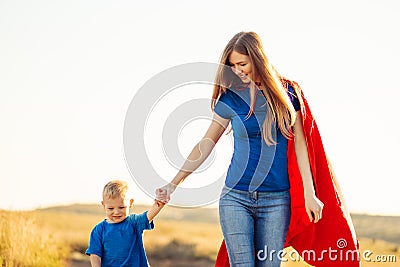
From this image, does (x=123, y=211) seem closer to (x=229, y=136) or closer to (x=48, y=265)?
(x=229, y=136)

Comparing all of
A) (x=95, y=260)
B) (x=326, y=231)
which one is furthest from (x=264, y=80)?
(x=95, y=260)

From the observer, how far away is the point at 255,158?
3578 mm

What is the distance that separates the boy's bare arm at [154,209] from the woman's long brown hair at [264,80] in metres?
0.83

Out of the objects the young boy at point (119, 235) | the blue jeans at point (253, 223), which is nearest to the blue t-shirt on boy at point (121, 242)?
the young boy at point (119, 235)

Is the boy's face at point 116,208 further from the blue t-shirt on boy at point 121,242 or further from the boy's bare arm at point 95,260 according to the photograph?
the boy's bare arm at point 95,260

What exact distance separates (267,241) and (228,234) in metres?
0.21

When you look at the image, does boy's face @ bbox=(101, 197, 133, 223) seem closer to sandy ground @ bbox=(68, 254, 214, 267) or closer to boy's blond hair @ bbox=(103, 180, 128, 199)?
boy's blond hair @ bbox=(103, 180, 128, 199)

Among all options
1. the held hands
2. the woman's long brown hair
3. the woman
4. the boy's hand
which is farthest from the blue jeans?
the boy's hand

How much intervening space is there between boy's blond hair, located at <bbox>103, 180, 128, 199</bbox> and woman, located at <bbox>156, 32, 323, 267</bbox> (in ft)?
2.22

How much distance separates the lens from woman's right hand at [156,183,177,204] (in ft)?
12.9

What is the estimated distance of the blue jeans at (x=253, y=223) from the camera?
356cm

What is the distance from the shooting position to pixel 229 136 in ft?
12.6

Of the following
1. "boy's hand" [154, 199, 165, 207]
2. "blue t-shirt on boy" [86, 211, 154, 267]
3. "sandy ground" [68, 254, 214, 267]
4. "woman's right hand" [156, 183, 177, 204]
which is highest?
"woman's right hand" [156, 183, 177, 204]

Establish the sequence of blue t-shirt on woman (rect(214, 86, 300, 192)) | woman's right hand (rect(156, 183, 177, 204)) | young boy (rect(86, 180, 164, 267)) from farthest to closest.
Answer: young boy (rect(86, 180, 164, 267)) → woman's right hand (rect(156, 183, 177, 204)) → blue t-shirt on woman (rect(214, 86, 300, 192))
